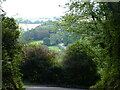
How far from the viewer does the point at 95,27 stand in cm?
952

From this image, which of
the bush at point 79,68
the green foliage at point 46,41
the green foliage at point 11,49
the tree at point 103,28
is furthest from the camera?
the green foliage at point 46,41

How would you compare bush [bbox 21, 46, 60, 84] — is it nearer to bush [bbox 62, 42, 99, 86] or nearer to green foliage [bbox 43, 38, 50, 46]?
bush [bbox 62, 42, 99, 86]

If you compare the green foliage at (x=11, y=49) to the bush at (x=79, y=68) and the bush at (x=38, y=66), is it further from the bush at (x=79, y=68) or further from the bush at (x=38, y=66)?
the bush at (x=38, y=66)

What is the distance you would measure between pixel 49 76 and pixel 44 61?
2.03 meters

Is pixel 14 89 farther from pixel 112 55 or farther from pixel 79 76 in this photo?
pixel 79 76

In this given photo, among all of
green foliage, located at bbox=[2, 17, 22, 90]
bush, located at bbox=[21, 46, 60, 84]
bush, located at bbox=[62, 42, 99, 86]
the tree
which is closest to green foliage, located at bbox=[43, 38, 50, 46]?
bush, located at bbox=[21, 46, 60, 84]

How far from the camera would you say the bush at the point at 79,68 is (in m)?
27.2

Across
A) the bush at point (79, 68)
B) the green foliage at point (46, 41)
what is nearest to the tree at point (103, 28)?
the bush at point (79, 68)

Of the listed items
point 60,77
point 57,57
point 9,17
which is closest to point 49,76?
point 60,77

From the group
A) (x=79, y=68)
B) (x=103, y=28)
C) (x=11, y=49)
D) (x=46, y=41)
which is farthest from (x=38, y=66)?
(x=46, y=41)

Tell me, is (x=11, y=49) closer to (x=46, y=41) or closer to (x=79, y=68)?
(x=79, y=68)

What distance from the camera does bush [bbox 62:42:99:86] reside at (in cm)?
2725

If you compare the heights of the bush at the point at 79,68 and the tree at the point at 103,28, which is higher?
the tree at the point at 103,28

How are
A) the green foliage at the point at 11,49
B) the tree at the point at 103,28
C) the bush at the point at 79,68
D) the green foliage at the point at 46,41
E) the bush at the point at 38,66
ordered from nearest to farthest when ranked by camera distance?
1. the tree at the point at 103,28
2. the green foliage at the point at 11,49
3. the bush at the point at 79,68
4. the bush at the point at 38,66
5. the green foliage at the point at 46,41
